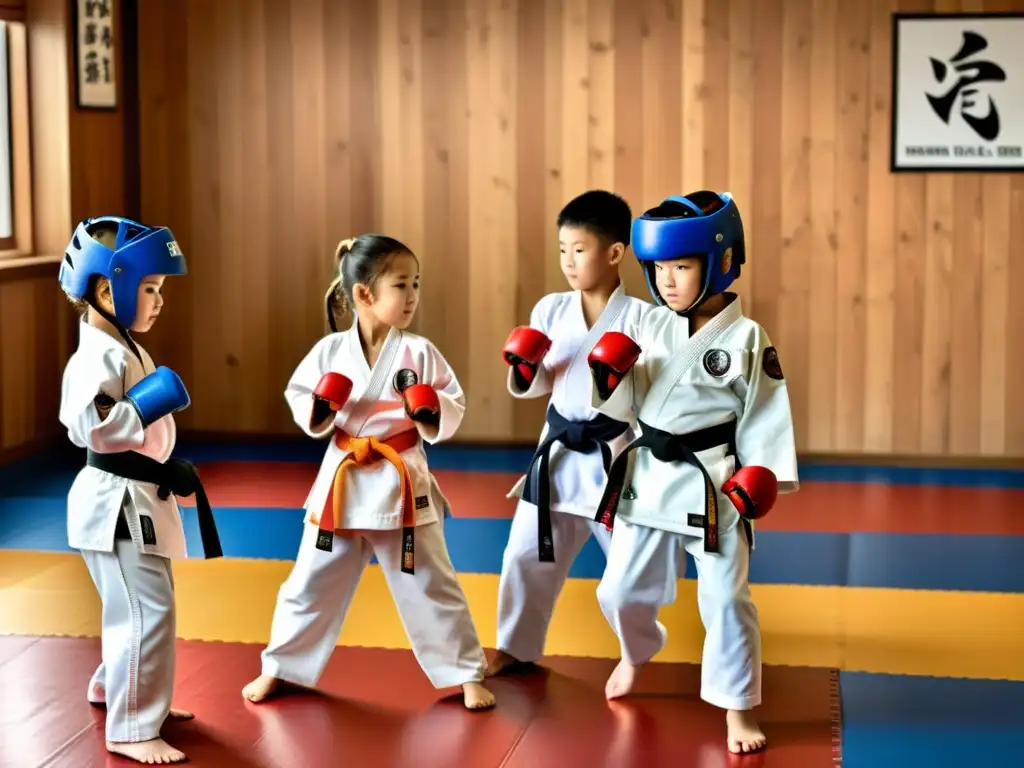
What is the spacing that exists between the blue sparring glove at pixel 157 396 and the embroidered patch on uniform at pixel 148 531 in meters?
0.23

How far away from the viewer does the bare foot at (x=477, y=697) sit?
3617mm

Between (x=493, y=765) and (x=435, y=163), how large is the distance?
14.6 feet

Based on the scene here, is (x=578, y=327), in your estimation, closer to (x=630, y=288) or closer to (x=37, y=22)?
(x=630, y=288)

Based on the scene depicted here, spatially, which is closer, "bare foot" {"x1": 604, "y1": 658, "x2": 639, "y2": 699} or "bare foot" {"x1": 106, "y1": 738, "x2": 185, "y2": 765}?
"bare foot" {"x1": 106, "y1": 738, "x2": 185, "y2": 765}

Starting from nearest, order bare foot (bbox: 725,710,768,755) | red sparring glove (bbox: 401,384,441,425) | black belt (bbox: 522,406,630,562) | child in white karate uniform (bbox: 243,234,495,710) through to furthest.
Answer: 1. bare foot (bbox: 725,710,768,755)
2. red sparring glove (bbox: 401,384,441,425)
3. child in white karate uniform (bbox: 243,234,495,710)
4. black belt (bbox: 522,406,630,562)

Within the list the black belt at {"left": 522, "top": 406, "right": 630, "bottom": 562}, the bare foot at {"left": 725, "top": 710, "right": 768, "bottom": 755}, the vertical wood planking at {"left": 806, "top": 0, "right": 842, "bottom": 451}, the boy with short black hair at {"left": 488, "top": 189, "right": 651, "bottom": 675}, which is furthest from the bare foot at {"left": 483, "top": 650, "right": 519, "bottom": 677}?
the vertical wood planking at {"left": 806, "top": 0, "right": 842, "bottom": 451}

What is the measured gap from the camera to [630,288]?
7.12 metres

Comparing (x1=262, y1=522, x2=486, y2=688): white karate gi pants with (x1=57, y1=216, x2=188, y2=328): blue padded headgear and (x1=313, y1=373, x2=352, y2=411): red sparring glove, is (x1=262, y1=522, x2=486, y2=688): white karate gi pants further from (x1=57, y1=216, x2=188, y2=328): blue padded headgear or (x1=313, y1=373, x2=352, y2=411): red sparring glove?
(x1=57, y1=216, x2=188, y2=328): blue padded headgear

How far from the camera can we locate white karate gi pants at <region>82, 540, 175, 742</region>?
129 inches

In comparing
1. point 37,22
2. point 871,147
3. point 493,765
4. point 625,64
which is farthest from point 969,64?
point 493,765

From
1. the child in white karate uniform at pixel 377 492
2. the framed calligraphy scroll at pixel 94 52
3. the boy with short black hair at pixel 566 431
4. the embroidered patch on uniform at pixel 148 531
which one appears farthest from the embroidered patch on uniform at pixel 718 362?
the framed calligraphy scroll at pixel 94 52

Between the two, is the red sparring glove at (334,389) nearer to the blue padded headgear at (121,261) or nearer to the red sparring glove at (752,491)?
the blue padded headgear at (121,261)

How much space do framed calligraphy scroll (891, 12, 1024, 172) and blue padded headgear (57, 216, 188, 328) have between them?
14.8 ft

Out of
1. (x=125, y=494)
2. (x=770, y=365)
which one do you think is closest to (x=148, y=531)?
(x=125, y=494)
